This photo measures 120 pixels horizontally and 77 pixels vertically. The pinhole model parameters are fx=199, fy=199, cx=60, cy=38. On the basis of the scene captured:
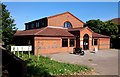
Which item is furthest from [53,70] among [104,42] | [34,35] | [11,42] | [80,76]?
[104,42]

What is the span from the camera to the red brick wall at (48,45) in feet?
92.1

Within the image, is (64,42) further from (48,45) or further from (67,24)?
(67,24)

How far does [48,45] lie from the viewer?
29406mm

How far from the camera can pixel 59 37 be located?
31078 mm

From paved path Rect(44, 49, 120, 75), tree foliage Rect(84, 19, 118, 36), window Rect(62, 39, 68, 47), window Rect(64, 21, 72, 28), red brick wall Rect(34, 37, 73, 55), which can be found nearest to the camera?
paved path Rect(44, 49, 120, 75)

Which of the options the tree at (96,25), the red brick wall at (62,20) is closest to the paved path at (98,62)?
the red brick wall at (62,20)

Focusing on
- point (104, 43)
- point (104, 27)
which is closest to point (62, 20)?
point (104, 43)

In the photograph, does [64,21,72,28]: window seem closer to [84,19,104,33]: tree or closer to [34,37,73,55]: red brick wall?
[84,19,104,33]: tree

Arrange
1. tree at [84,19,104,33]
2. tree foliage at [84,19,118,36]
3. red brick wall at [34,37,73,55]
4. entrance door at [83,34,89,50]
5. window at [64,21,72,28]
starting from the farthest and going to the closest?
tree at [84,19,104,33] < tree foliage at [84,19,118,36] < window at [64,21,72,28] < entrance door at [83,34,89,50] < red brick wall at [34,37,73,55]

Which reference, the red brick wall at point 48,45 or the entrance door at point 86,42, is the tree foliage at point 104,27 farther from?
the red brick wall at point 48,45

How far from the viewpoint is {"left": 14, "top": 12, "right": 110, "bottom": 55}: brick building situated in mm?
28719

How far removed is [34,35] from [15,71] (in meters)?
16.3

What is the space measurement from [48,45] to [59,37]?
8.59 ft

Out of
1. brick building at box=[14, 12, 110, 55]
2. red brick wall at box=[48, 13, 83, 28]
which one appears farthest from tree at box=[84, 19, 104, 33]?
red brick wall at box=[48, 13, 83, 28]
